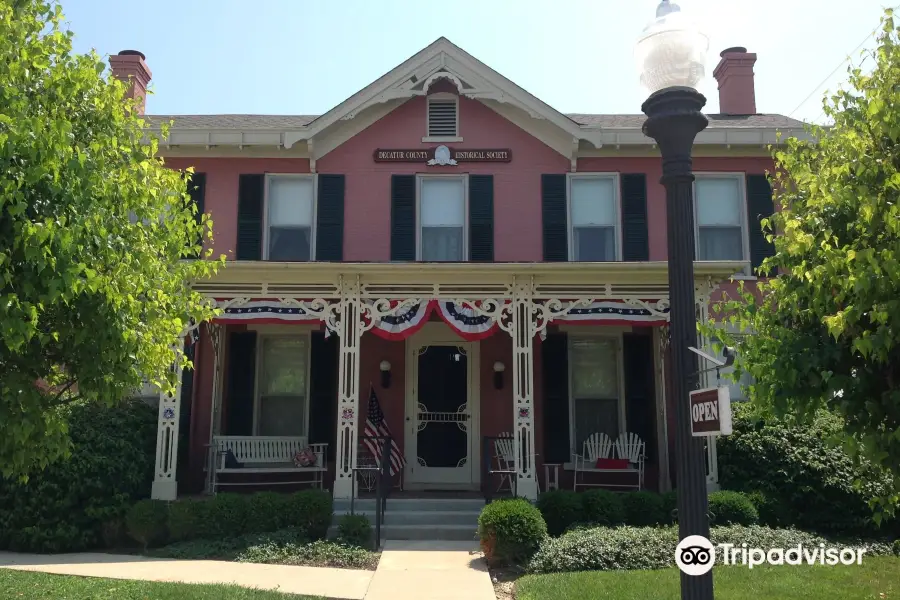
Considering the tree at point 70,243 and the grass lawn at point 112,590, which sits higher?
the tree at point 70,243

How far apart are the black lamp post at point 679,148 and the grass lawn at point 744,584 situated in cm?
365

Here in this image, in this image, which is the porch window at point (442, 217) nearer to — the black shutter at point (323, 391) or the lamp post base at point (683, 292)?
the black shutter at point (323, 391)

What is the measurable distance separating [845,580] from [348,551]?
17.3 ft

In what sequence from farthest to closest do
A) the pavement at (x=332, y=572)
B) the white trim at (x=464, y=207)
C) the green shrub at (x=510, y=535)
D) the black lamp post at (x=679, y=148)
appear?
the white trim at (x=464, y=207) < the green shrub at (x=510, y=535) < the pavement at (x=332, y=572) < the black lamp post at (x=679, y=148)

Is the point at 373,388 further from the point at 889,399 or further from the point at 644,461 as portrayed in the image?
the point at 889,399

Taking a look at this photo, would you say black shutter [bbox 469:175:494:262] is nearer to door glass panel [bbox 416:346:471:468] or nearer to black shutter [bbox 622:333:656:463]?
door glass panel [bbox 416:346:471:468]

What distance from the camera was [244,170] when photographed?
13.4 meters

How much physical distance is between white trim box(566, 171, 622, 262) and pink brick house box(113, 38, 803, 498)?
0.09ft

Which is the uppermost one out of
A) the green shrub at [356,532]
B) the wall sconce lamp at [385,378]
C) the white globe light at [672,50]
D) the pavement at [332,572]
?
the white globe light at [672,50]

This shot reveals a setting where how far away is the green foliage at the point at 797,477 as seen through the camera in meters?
9.70

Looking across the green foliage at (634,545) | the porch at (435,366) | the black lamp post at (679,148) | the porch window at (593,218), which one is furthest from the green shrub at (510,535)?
the porch window at (593,218)

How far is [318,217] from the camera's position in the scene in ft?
43.3

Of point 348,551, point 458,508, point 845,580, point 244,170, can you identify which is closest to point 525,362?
point 458,508

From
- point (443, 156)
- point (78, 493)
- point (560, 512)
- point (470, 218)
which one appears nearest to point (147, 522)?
point (78, 493)
